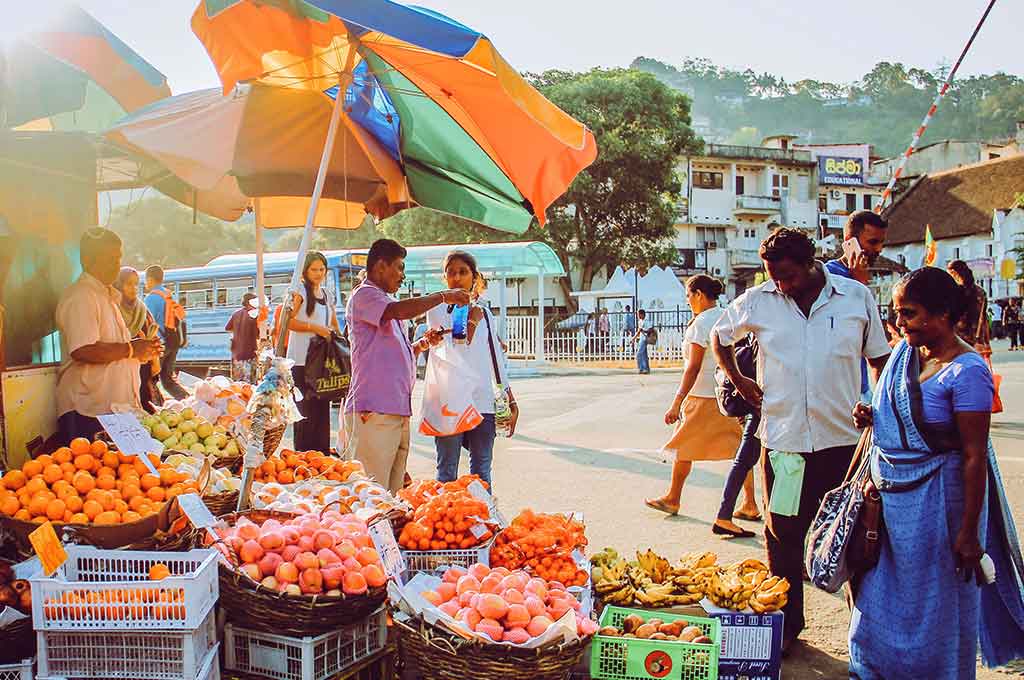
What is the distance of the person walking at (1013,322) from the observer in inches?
1198

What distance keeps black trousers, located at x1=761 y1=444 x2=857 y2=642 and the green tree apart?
103 ft

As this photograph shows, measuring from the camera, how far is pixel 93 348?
473 cm

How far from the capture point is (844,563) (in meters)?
3.60

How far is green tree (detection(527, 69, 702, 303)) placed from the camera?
35.8 m

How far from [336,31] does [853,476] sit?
3.38 metres

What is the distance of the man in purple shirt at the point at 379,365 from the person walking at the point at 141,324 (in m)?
1.44

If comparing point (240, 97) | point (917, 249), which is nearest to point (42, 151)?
point (240, 97)

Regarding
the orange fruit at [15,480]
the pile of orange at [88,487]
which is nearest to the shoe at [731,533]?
the pile of orange at [88,487]

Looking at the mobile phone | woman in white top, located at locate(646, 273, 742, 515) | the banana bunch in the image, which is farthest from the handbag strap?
the banana bunch

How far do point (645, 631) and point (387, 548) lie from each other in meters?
1.19

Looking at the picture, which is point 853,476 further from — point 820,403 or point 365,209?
point 365,209

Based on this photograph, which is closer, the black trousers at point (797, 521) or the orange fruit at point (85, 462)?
the orange fruit at point (85, 462)

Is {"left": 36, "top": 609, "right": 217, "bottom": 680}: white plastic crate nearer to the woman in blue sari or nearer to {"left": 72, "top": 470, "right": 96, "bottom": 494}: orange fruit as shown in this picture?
{"left": 72, "top": 470, "right": 96, "bottom": 494}: orange fruit

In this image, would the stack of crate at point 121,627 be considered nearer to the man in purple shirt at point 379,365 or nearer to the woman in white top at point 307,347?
the man in purple shirt at point 379,365
